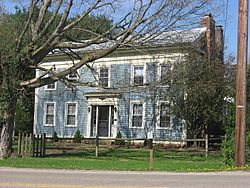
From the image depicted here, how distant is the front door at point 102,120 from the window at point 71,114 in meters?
1.93

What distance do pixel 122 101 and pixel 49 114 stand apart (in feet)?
24.1

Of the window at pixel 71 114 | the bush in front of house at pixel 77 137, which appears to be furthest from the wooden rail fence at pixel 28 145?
the window at pixel 71 114

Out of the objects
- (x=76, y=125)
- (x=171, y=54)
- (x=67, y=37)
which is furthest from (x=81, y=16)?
(x=76, y=125)

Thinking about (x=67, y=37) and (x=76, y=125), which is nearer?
(x=67, y=37)

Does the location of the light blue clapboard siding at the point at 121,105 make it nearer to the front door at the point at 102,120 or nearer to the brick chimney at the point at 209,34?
the front door at the point at 102,120

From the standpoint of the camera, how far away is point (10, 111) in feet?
76.6

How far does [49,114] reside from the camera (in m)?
40.1

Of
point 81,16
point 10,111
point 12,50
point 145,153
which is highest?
point 81,16

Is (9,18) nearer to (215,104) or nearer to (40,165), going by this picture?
(40,165)

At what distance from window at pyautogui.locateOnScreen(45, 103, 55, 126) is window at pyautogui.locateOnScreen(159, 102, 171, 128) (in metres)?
10.1

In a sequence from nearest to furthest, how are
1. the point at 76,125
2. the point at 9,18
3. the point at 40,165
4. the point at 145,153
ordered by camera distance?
the point at 40,165, the point at 9,18, the point at 145,153, the point at 76,125

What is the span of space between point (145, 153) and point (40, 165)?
965 centimetres

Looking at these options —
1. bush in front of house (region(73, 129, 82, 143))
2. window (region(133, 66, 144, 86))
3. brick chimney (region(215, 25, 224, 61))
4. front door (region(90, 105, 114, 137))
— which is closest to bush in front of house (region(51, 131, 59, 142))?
bush in front of house (region(73, 129, 82, 143))

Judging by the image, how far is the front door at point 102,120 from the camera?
121ft
